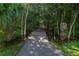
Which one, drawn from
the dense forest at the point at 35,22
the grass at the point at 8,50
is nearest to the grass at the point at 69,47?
the dense forest at the point at 35,22

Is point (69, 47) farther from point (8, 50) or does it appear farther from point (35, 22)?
point (8, 50)

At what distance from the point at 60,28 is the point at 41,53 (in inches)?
14.1

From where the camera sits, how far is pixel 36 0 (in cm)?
214

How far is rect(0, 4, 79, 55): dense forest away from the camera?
212 centimetres

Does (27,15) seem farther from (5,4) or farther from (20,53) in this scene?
(20,53)

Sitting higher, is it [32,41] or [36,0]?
[36,0]

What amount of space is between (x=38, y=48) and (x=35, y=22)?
11.8 inches

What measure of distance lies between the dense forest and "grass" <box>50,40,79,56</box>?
0.11ft

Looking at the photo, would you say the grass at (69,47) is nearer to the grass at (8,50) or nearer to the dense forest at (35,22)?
the dense forest at (35,22)

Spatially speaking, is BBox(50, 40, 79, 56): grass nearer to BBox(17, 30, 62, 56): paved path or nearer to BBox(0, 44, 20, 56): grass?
BBox(17, 30, 62, 56): paved path

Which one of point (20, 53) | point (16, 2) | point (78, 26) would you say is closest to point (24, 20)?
point (16, 2)


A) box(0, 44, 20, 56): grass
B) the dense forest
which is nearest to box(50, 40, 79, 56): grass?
the dense forest

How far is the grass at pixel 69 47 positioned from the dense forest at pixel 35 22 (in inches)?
1.3

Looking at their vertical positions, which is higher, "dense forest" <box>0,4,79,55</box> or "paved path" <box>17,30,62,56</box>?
"dense forest" <box>0,4,79,55</box>
